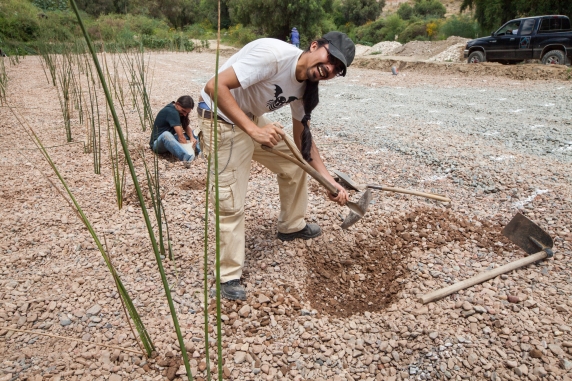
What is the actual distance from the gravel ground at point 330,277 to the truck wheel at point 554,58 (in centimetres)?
703

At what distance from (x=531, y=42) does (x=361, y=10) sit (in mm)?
28995

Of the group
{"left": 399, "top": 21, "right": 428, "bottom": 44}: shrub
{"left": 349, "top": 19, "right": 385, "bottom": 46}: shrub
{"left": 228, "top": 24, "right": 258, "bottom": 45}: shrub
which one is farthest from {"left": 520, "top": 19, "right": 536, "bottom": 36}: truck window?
{"left": 349, "top": 19, "right": 385, "bottom": 46}: shrub

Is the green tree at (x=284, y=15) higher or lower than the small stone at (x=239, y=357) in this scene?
higher

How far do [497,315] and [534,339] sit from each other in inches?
7.0

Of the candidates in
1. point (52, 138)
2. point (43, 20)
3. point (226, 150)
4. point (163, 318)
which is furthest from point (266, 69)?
point (43, 20)

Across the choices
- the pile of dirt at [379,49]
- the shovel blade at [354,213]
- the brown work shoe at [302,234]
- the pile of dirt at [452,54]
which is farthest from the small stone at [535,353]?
the pile of dirt at [379,49]

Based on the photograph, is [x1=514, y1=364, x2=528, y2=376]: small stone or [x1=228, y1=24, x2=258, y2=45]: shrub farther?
[x1=228, y1=24, x2=258, y2=45]: shrub

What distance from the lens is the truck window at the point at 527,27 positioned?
10078 millimetres

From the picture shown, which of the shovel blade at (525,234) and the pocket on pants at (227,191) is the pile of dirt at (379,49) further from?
the pocket on pants at (227,191)

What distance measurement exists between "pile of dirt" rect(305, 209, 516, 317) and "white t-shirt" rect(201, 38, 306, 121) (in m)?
1.07

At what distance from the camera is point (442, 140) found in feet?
14.8

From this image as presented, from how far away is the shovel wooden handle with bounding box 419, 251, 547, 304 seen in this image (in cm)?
Answer: 203

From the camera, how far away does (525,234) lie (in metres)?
2.37

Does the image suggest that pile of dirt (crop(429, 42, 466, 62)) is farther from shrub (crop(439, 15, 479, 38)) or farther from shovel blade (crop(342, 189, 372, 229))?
shovel blade (crop(342, 189, 372, 229))
